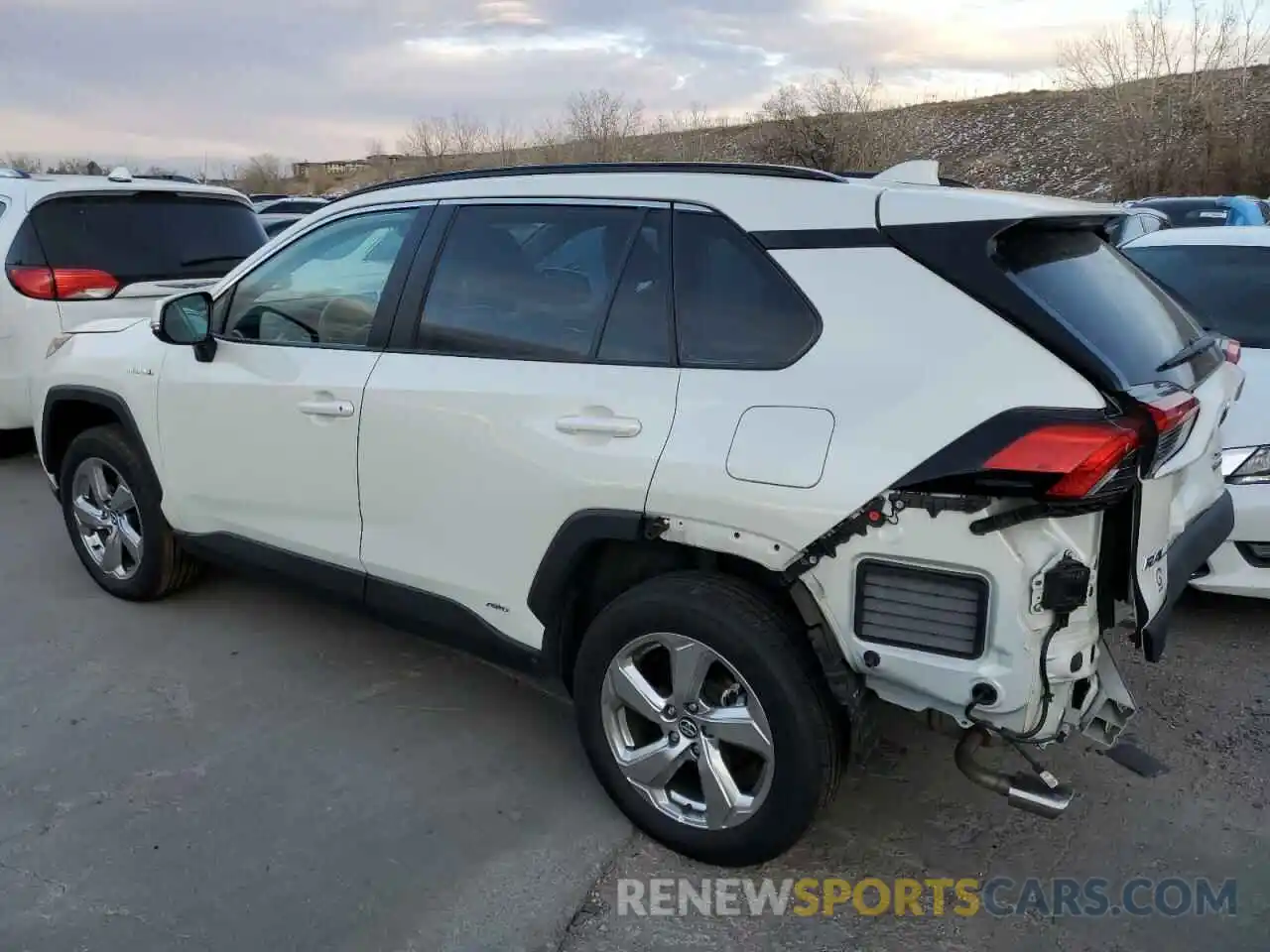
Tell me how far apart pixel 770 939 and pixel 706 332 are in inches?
60.7

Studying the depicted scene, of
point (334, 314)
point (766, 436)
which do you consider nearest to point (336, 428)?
point (334, 314)

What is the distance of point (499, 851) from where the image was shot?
2939 mm

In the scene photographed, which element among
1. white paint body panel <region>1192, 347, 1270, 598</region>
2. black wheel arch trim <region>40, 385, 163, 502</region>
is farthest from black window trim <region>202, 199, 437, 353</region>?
white paint body panel <region>1192, 347, 1270, 598</region>

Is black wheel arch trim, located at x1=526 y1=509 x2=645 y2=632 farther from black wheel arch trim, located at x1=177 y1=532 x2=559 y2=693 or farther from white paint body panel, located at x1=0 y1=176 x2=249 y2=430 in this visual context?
white paint body panel, located at x1=0 y1=176 x2=249 y2=430

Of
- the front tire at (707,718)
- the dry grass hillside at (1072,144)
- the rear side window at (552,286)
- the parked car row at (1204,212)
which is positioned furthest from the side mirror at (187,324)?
the dry grass hillside at (1072,144)

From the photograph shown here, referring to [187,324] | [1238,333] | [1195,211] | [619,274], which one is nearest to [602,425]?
[619,274]

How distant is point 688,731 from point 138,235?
5.47 m

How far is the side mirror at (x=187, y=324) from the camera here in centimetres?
390

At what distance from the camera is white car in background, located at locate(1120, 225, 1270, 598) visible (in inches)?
163

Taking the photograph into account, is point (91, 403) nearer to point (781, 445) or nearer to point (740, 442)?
point (740, 442)

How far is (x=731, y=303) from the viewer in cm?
273

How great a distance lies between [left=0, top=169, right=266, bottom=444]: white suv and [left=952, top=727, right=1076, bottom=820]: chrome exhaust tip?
5732 millimetres

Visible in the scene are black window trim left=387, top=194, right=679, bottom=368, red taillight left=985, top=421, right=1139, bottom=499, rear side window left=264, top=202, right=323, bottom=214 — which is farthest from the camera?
rear side window left=264, top=202, right=323, bottom=214

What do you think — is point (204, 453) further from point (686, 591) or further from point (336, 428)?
point (686, 591)
